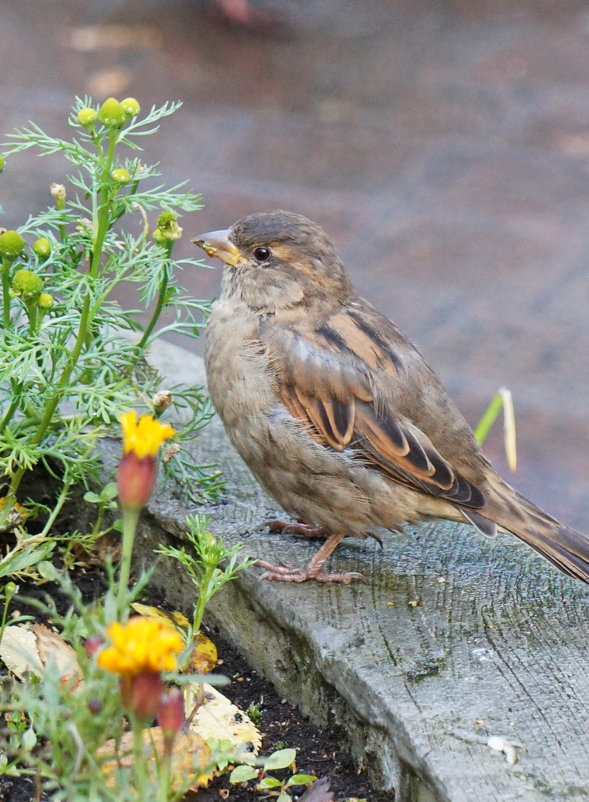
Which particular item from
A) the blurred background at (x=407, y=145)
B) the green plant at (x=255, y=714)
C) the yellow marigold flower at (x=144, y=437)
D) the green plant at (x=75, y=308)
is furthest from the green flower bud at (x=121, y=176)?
the blurred background at (x=407, y=145)

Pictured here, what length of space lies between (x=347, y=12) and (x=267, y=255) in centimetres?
537

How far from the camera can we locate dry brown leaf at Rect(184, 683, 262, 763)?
8.80 feet

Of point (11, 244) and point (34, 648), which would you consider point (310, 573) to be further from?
point (11, 244)

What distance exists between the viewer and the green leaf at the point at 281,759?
2.59 metres

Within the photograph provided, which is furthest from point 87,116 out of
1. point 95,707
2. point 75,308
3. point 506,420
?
point 506,420

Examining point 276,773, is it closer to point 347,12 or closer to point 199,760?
point 199,760

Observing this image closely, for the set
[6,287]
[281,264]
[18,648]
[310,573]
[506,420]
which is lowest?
[18,648]

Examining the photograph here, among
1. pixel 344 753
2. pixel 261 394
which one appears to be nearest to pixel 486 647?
pixel 344 753

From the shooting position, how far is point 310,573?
10.4 ft

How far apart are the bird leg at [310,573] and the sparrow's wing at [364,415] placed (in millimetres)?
296

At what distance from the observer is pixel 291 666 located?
9.77ft

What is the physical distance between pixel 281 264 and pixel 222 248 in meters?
0.21

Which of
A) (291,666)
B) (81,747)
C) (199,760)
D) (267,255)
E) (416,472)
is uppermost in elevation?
(267,255)

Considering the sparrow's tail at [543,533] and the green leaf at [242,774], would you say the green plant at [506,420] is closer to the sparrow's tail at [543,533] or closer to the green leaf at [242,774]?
the sparrow's tail at [543,533]
